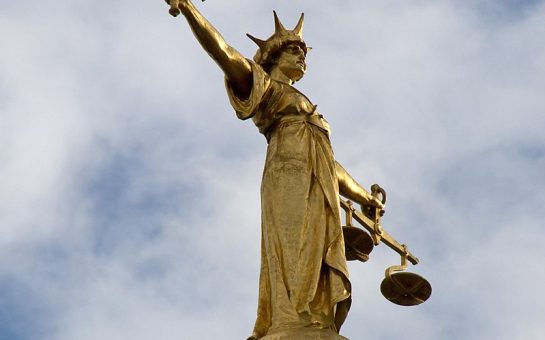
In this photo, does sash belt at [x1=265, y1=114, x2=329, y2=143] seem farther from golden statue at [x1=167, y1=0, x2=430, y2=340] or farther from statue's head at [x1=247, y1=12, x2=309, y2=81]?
statue's head at [x1=247, y1=12, x2=309, y2=81]

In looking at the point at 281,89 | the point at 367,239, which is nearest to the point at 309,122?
the point at 281,89

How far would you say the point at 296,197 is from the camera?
13.9 m

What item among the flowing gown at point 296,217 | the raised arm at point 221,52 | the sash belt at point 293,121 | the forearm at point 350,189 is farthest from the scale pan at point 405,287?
the raised arm at point 221,52

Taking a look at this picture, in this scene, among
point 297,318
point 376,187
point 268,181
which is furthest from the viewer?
point 376,187

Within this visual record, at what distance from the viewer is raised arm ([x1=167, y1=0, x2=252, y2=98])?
1371 centimetres

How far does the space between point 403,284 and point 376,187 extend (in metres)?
1.41

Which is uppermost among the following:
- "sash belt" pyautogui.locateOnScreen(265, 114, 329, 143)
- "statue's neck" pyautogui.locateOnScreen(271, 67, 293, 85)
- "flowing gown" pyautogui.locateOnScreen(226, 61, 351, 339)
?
"statue's neck" pyautogui.locateOnScreen(271, 67, 293, 85)

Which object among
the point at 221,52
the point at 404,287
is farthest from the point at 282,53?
the point at 404,287

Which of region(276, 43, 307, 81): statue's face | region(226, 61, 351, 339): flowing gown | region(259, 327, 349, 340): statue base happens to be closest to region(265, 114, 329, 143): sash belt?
region(226, 61, 351, 339): flowing gown

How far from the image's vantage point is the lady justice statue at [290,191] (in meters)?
13.3

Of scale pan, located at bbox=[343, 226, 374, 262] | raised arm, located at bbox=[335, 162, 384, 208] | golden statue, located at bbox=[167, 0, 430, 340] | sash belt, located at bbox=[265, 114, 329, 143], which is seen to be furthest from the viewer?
raised arm, located at bbox=[335, 162, 384, 208]

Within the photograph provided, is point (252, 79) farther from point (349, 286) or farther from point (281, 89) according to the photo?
point (349, 286)

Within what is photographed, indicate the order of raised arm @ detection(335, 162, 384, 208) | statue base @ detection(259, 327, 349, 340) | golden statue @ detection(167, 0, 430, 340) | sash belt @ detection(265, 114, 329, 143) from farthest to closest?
raised arm @ detection(335, 162, 384, 208)
sash belt @ detection(265, 114, 329, 143)
golden statue @ detection(167, 0, 430, 340)
statue base @ detection(259, 327, 349, 340)

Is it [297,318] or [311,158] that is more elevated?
[311,158]
